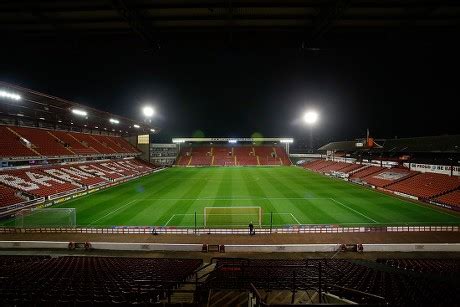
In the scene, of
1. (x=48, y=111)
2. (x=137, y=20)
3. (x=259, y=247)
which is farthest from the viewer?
(x=48, y=111)

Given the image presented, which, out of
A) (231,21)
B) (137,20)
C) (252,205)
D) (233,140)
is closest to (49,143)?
(252,205)

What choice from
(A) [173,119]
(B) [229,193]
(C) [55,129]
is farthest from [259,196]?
(A) [173,119]

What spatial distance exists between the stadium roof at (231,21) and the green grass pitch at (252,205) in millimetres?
18966

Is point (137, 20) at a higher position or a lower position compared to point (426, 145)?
higher

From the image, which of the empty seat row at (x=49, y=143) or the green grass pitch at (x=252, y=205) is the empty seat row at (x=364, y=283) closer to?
the green grass pitch at (x=252, y=205)

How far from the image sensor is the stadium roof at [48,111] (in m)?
28.7

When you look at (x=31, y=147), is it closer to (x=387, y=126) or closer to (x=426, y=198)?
(x=426, y=198)

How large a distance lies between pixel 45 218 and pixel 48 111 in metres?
19.3

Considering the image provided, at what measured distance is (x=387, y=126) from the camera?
5650cm

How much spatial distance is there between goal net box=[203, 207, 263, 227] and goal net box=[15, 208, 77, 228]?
11.4 meters

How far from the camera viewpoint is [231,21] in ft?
16.9

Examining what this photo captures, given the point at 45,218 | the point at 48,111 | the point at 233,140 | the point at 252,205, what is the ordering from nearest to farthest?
the point at 45,218 < the point at 252,205 < the point at 48,111 < the point at 233,140

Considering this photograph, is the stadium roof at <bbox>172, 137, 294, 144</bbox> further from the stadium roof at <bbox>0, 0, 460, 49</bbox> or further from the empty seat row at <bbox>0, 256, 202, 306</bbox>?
the stadium roof at <bbox>0, 0, 460, 49</bbox>

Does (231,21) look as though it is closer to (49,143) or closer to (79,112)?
(79,112)
